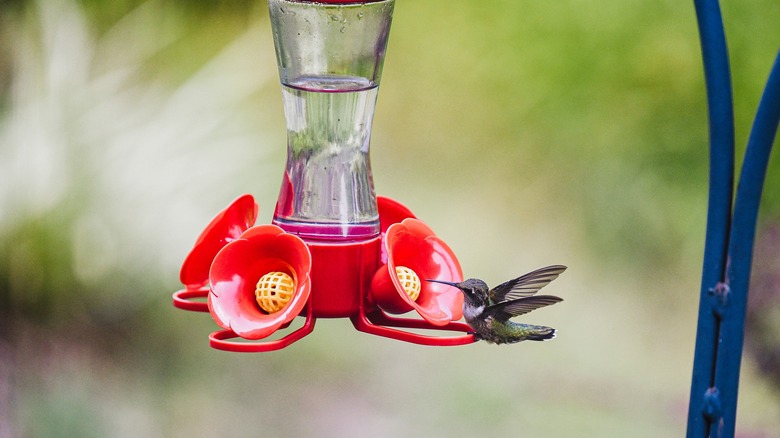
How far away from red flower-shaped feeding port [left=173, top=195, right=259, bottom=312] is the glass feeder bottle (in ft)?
0.36

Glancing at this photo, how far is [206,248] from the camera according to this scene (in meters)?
1.98

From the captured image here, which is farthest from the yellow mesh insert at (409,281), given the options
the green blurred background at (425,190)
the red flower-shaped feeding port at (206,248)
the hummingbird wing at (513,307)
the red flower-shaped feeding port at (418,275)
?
the green blurred background at (425,190)

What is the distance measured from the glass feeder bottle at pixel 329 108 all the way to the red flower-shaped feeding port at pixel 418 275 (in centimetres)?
7

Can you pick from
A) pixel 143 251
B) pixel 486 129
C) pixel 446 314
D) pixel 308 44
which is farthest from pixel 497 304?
pixel 143 251

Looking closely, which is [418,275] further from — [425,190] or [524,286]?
[425,190]

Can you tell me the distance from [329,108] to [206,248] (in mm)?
395

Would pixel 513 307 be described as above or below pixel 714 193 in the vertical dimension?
below

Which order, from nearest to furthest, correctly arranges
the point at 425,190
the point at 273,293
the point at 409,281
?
1. the point at 273,293
2. the point at 409,281
3. the point at 425,190

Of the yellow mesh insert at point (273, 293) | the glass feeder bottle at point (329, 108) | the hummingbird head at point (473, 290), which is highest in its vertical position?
the glass feeder bottle at point (329, 108)

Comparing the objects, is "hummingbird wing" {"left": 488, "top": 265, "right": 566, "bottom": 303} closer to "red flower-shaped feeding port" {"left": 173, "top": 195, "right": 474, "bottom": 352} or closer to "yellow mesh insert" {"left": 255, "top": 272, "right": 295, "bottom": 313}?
"red flower-shaped feeding port" {"left": 173, "top": 195, "right": 474, "bottom": 352}

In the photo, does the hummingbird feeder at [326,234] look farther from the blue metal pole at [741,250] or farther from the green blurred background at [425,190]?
the green blurred background at [425,190]

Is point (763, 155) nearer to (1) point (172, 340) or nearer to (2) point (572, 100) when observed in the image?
(2) point (572, 100)

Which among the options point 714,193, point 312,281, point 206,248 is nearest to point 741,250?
point 714,193

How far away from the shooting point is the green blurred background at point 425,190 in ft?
14.1
